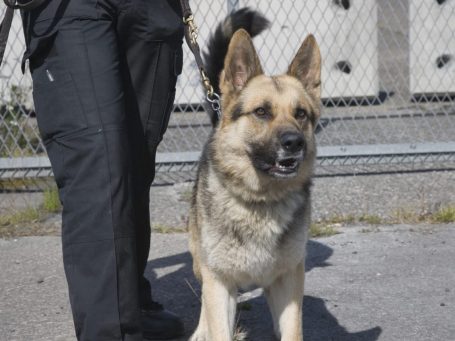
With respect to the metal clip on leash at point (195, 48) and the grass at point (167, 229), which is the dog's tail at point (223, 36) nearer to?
the metal clip on leash at point (195, 48)

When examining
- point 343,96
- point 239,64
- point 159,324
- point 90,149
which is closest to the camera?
point 90,149

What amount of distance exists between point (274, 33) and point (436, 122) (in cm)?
172

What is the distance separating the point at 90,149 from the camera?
277 cm

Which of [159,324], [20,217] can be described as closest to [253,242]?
[159,324]

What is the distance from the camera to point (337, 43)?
23.9 feet

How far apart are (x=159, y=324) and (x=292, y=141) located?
111cm

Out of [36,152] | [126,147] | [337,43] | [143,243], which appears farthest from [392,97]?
[126,147]

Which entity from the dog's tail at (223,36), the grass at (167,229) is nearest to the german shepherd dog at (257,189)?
the dog's tail at (223,36)

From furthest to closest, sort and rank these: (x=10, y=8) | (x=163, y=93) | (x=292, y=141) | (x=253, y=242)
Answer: (x=163, y=93) → (x=253, y=242) → (x=292, y=141) → (x=10, y=8)

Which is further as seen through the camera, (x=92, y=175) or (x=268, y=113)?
(x=268, y=113)

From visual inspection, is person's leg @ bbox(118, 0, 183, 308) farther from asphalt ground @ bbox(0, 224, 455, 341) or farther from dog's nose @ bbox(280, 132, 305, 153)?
asphalt ground @ bbox(0, 224, 455, 341)

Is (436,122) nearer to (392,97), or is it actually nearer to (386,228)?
(392,97)

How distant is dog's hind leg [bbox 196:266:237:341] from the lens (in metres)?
3.12

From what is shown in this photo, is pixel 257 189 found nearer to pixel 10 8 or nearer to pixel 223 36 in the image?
pixel 223 36
